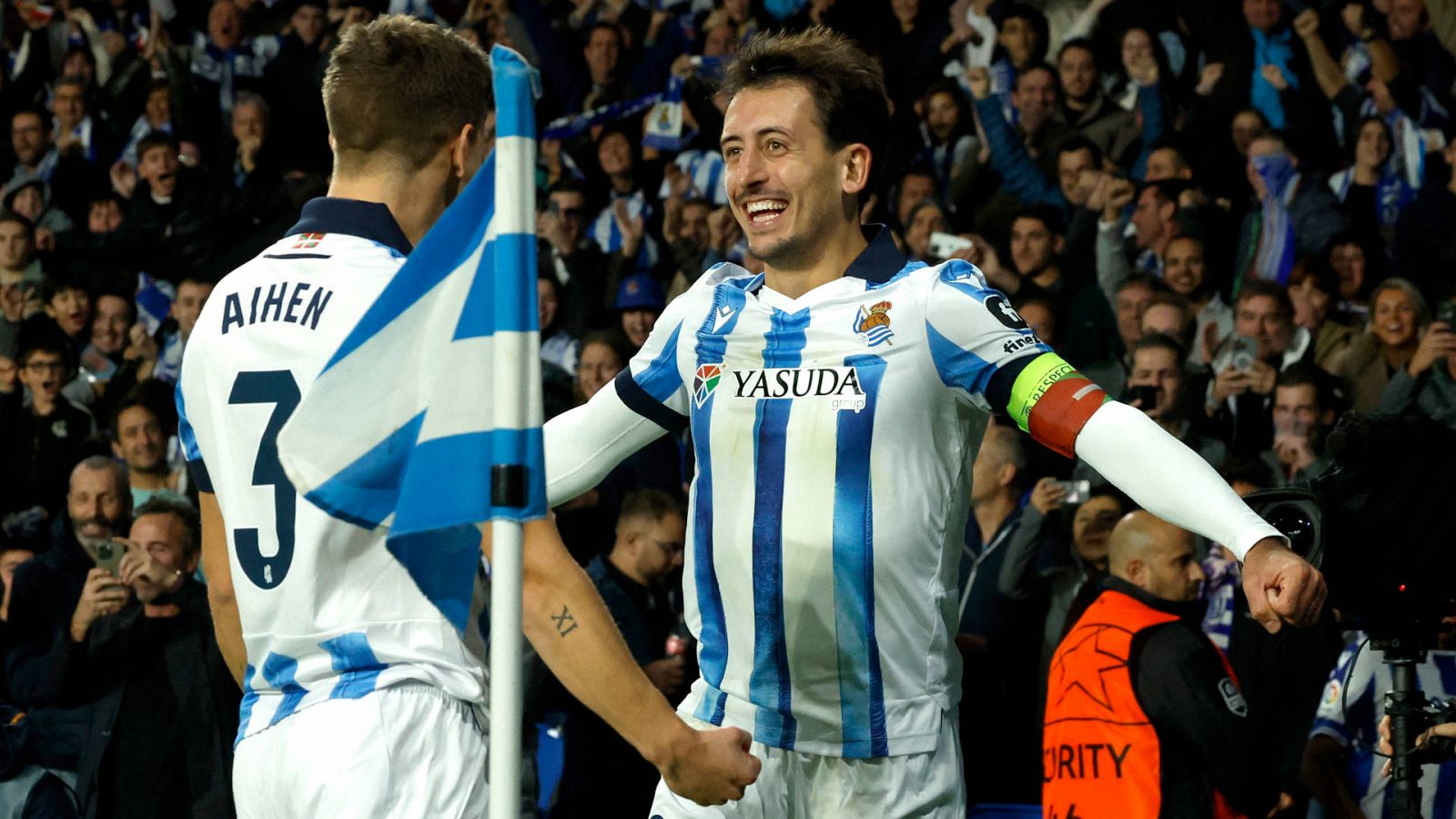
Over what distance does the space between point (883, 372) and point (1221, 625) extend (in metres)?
3.71

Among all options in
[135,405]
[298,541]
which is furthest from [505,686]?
[135,405]

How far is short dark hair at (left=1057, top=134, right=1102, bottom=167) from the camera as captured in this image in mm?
10328

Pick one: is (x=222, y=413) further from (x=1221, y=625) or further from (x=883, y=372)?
(x=1221, y=625)

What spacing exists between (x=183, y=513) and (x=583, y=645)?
4463 millimetres

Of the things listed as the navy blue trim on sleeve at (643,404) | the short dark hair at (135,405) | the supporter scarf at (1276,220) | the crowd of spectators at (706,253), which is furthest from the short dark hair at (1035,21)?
the navy blue trim on sleeve at (643,404)

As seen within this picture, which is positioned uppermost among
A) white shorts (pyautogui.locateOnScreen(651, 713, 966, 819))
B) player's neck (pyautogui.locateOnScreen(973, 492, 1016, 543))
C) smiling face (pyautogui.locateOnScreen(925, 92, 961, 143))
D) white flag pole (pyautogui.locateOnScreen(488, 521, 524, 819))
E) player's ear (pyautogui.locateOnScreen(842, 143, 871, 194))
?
smiling face (pyautogui.locateOnScreen(925, 92, 961, 143))

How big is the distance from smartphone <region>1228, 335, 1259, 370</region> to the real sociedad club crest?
4.97 meters

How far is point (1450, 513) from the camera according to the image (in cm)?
426

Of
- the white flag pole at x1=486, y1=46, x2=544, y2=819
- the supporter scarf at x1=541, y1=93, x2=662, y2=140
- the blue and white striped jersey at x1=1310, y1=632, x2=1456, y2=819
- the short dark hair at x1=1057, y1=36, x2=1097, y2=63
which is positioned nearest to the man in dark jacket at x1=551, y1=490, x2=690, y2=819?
the blue and white striped jersey at x1=1310, y1=632, x2=1456, y2=819

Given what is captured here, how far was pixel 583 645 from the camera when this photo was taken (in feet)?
10.0

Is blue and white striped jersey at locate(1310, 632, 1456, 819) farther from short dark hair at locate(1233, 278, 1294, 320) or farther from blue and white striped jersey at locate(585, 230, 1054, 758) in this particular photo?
short dark hair at locate(1233, 278, 1294, 320)

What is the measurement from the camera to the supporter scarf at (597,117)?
1238cm

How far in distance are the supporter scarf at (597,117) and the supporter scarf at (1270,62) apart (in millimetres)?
3837

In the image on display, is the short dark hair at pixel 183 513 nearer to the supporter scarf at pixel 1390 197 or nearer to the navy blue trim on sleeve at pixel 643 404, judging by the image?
the navy blue trim on sleeve at pixel 643 404
